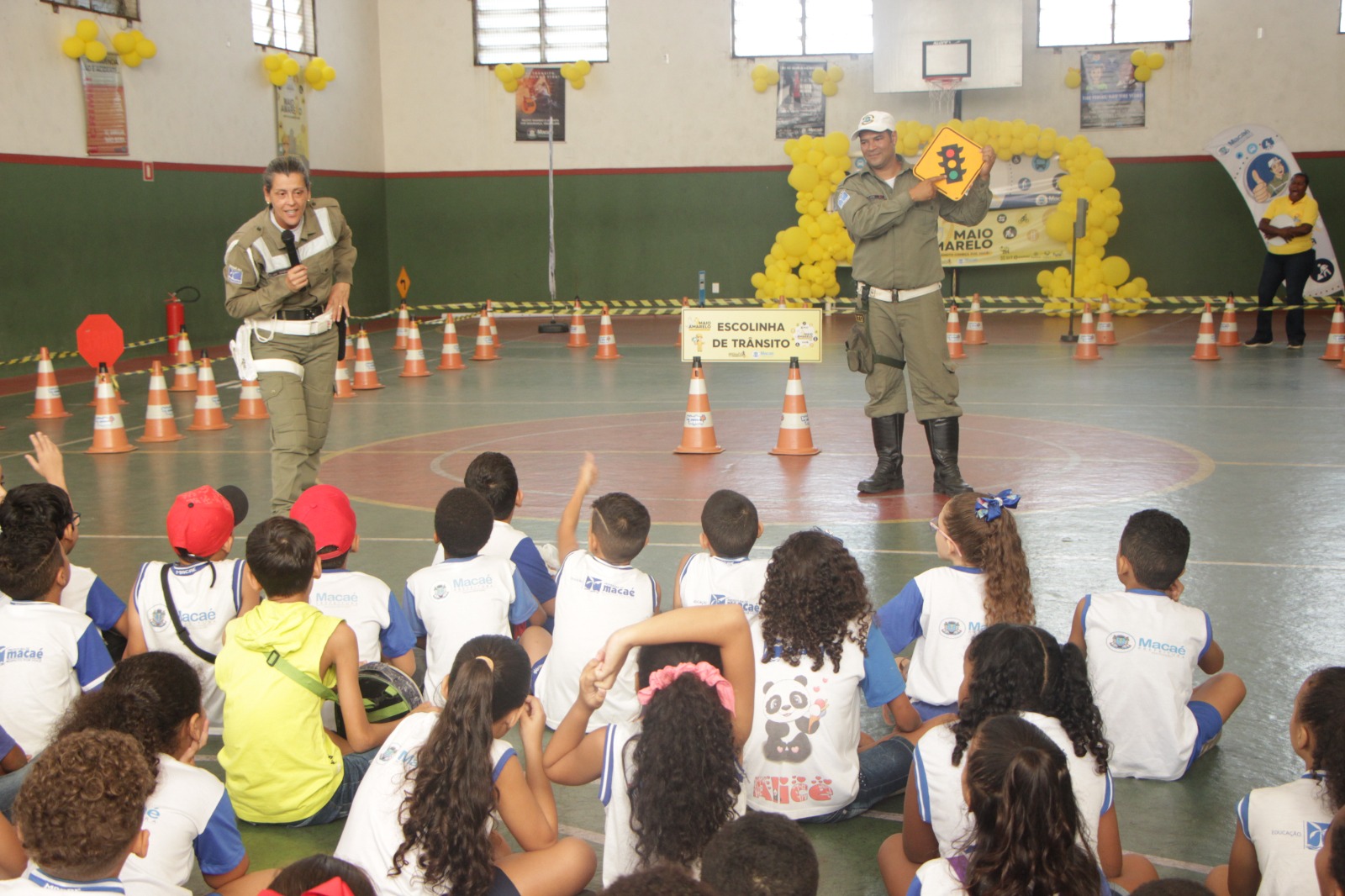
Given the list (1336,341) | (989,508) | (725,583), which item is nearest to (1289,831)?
(989,508)

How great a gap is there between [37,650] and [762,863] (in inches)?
104

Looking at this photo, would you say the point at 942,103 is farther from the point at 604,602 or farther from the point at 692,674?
the point at 692,674

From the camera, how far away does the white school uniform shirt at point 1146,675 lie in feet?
13.4

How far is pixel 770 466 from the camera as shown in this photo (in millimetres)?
9383

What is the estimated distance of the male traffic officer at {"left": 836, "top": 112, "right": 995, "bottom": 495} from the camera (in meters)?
8.16

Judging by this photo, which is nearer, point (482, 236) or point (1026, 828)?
point (1026, 828)

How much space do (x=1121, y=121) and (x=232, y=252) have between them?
18198 millimetres

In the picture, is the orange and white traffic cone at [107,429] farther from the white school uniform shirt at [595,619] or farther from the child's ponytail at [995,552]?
the child's ponytail at [995,552]

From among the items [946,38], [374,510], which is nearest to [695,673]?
[374,510]

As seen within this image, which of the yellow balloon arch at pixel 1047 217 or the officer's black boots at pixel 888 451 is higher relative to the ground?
the yellow balloon arch at pixel 1047 217

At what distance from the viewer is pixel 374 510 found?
27.0 feet

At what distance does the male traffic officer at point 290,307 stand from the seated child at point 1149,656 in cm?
449

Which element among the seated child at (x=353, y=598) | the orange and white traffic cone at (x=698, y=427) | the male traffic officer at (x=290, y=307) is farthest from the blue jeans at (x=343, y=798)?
the orange and white traffic cone at (x=698, y=427)

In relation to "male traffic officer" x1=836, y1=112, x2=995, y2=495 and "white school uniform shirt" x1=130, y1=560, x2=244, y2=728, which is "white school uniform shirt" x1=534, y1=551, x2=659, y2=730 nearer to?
"white school uniform shirt" x1=130, y1=560, x2=244, y2=728
